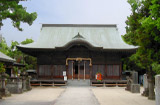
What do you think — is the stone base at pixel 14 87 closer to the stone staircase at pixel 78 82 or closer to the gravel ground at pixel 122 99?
the gravel ground at pixel 122 99

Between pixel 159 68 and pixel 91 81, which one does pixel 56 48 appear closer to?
pixel 91 81

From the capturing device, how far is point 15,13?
11.8 meters

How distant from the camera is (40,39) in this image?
3259 centimetres

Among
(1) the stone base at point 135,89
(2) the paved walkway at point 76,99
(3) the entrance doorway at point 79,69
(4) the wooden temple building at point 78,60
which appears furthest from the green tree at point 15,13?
(3) the entrance doorway at point 79,69

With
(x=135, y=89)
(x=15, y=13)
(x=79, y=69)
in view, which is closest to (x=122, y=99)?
(x=135, y=89)

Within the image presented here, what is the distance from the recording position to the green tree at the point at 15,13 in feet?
37.6

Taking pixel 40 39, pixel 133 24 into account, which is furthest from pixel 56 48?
pixel 133 24

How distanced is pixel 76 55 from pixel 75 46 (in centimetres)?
119

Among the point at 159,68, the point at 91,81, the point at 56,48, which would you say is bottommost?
the point at 91,81

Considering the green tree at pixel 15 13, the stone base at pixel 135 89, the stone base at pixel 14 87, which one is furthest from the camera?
the stone base at pixel 135 89

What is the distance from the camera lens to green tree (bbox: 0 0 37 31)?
451 inches

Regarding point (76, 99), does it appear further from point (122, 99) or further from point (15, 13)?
point (15, 13)

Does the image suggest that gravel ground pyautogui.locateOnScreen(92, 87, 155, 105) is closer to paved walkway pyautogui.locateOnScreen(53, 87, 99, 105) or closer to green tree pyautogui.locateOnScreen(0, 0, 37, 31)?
paved walkway pyautogui.locateOnScreen(53, 87, 99, 105)

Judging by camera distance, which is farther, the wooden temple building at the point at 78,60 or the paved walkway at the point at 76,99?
the wooden temple building at the point at 78,60
